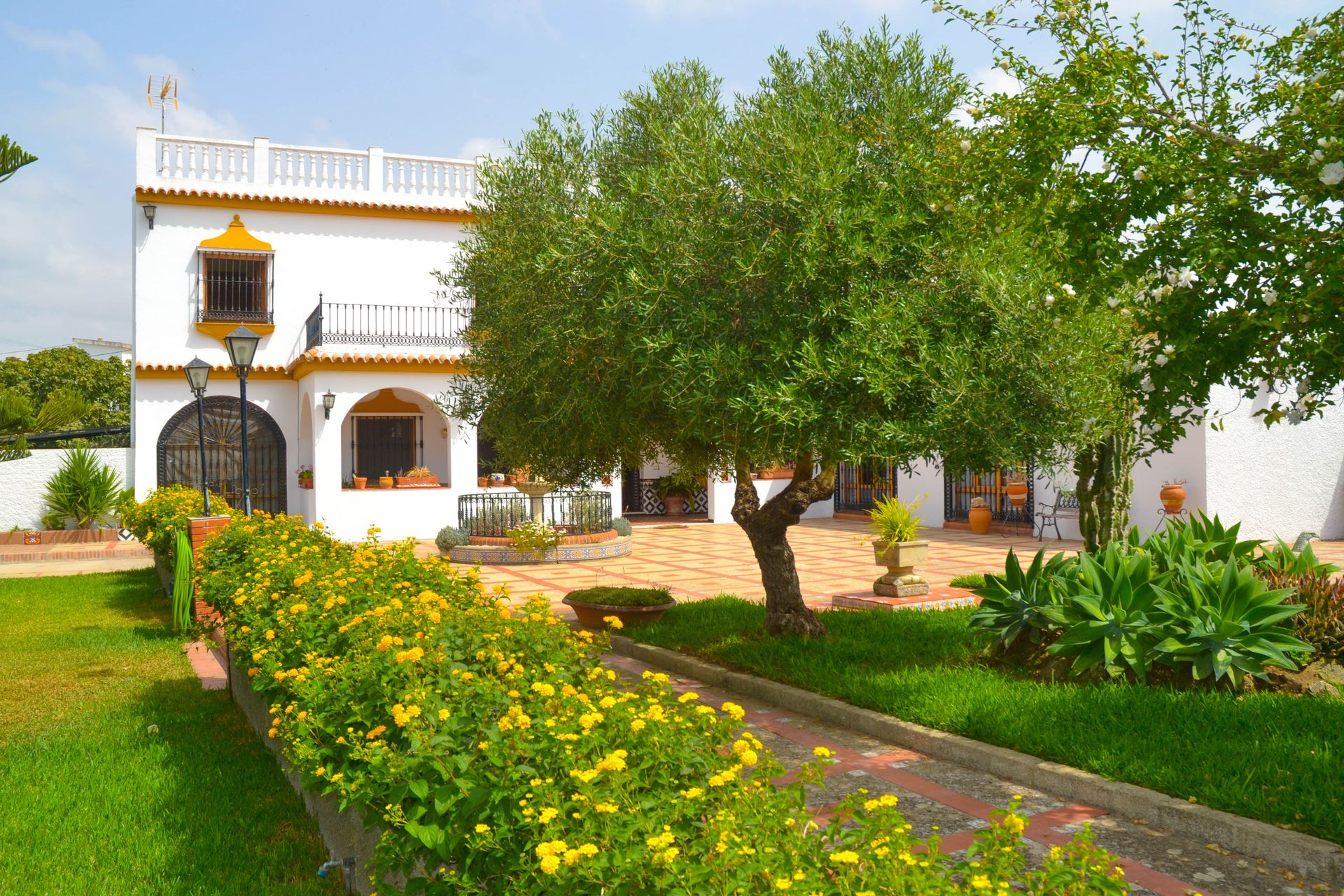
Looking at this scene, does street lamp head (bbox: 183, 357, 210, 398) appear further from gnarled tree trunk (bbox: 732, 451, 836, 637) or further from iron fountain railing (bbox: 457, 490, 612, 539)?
gnarled tree trunk (bbox: 732, 451, 836, 637)

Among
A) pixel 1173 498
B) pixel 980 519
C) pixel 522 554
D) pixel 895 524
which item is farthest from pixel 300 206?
pixel 1173 498

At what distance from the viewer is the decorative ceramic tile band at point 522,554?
52.2 feet

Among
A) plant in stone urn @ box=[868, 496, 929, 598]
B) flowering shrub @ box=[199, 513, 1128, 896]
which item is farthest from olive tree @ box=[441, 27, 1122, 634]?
plant in stone urn @ box=[868, 496, 929, 598]

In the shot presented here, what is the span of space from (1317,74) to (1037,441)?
2.25 metres

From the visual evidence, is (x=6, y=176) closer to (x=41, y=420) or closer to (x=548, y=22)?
(x=41, y=420)

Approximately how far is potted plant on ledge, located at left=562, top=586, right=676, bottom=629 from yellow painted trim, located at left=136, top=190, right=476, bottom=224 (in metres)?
11.2

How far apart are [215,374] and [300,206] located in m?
3.74

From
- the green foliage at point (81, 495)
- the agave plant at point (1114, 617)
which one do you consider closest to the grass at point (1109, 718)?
the agave plant at point (1114, 617)

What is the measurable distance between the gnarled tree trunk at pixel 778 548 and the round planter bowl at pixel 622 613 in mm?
1453

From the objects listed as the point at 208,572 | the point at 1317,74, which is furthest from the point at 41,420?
the point at 1317,74

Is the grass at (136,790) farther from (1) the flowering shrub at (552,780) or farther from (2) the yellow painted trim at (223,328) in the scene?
(2) the yellow painted trim at (223,328)

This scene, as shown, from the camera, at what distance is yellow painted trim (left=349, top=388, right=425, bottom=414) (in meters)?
21.1

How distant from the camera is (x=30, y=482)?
19812 mm

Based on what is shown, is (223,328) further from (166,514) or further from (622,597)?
(622,597)
